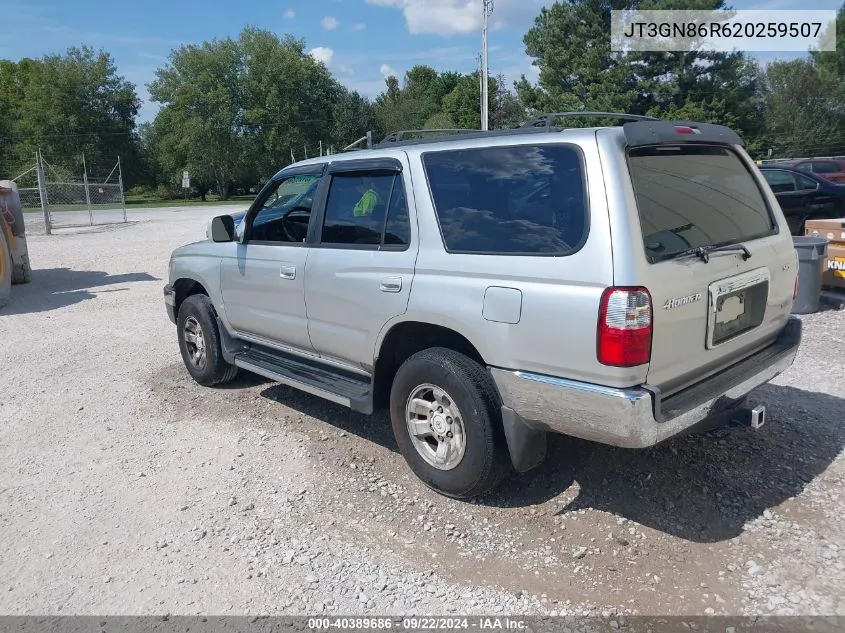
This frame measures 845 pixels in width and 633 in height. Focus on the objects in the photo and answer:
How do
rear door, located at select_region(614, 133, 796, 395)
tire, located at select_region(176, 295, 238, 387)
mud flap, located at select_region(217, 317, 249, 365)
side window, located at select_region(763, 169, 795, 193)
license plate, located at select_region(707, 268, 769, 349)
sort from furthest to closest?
side window, located at select_region(763, 169, 795, 193) < tire, located at select_region(176, 295, 238, 387) < mud flap, located at select_region(217, 317, 249, 365) < license plate, located at select_region(707, 268, 769, 349) < rear door, located at select_region(614, 133, 796, 395)

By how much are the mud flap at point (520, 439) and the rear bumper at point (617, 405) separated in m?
0.03

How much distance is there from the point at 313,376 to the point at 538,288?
2.04m

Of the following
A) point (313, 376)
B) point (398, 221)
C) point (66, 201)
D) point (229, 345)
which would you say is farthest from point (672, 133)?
point (66, 201)

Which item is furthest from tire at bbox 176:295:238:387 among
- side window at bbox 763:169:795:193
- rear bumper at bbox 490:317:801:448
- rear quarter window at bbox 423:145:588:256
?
side window at bbox 763:169:795:193

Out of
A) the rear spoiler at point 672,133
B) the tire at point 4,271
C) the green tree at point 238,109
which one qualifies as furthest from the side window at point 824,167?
the green tree at point 238,109

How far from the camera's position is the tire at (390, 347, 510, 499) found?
348 centimetres

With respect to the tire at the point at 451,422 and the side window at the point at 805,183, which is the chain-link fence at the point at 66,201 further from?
the tire at the point at 451,422

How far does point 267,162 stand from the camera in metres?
55.0

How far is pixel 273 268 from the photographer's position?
4.86 m

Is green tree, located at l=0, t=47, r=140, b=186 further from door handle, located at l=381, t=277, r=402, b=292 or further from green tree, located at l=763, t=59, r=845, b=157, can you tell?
door handle, located at l=381, t=277, r=402, b=292

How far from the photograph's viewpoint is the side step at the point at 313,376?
13.8ft

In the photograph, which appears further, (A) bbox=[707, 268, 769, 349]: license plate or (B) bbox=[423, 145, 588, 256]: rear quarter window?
(A) bbox=[707, 268, 769, 349]: license plate

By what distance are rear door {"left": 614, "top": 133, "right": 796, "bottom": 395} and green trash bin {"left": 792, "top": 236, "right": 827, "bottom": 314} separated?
4.19 m

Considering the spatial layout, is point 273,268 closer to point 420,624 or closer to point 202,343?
point 202,343
